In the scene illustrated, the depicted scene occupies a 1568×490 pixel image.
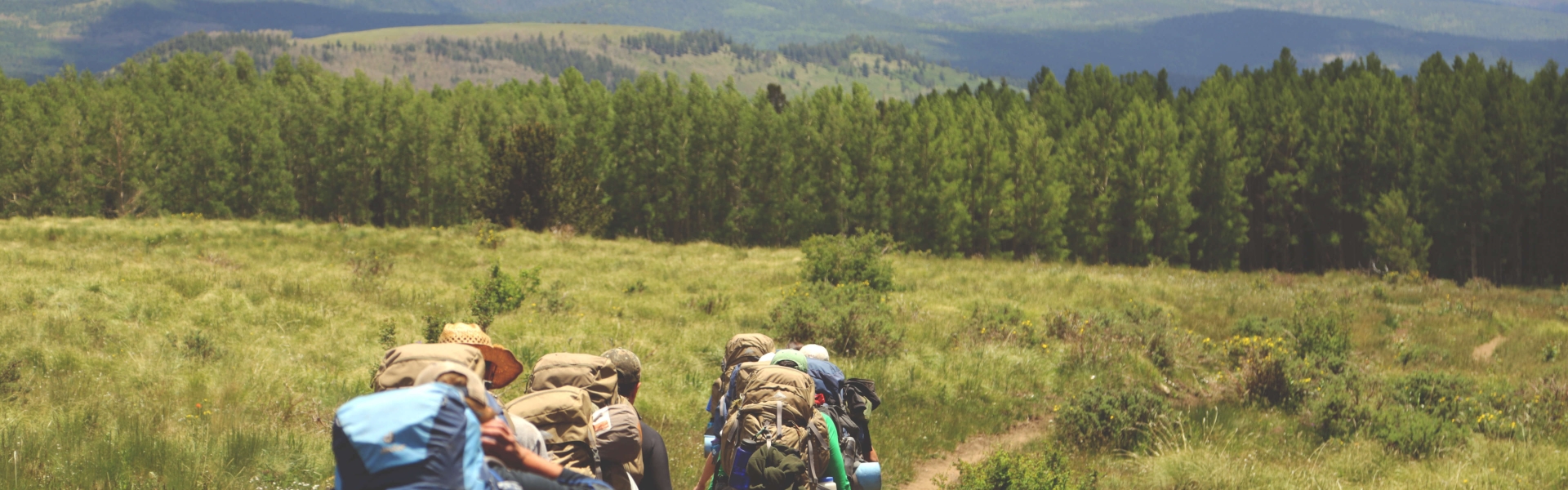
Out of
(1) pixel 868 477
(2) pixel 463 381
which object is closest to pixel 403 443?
(2) pixel 463 381

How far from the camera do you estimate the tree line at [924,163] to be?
152 ft

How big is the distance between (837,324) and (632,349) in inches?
129

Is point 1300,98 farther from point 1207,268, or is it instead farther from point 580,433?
point 580,433

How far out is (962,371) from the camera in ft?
46.6

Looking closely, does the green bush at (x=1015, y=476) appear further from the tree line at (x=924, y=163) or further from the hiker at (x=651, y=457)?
the tree line at (x=924, y=163)

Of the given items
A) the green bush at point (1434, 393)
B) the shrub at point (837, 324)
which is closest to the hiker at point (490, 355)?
the shrub at point (837, 324)

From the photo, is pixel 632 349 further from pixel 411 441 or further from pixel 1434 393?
pixel 411 441

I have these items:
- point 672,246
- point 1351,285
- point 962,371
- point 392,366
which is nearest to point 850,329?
point 962,371

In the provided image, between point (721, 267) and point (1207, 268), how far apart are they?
118 feet

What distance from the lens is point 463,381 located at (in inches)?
107

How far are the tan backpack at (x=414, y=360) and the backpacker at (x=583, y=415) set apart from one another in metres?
0.83

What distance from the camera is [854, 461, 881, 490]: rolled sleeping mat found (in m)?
5.91

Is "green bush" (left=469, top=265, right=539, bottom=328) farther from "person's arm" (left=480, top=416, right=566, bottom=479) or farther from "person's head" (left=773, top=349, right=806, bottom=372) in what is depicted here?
"person's arm" (left=480, top=416, right=566, bottom=479)

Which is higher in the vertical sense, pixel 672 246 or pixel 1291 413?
pixel 1291 413
